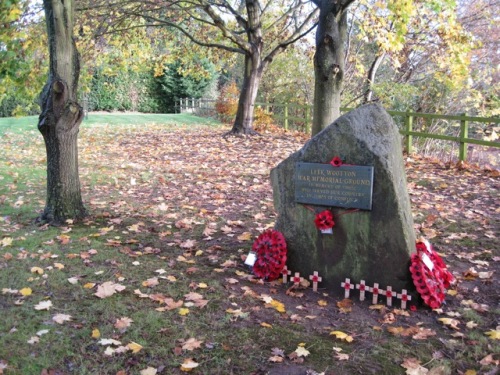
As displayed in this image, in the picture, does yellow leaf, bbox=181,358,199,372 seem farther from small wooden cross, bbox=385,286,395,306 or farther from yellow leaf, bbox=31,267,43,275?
yellow leaf, bbox=31,267,43,275

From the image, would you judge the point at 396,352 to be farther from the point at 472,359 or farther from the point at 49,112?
the point at 49,112

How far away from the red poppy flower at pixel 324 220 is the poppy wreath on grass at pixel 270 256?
0.49 meters

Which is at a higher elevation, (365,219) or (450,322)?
(365,219)

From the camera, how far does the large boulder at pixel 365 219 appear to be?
180 inches

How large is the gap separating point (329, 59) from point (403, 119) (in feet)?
38.6

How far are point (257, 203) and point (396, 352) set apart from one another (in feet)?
16.2

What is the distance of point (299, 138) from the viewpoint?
56.9 ft

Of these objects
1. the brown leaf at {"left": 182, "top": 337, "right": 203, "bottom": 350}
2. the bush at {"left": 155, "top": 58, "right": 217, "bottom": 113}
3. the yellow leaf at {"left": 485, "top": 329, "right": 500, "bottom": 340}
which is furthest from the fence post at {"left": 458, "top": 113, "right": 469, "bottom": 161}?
the bush at {"left": 155, "top": 58, "right": 217, "bottom": 113}

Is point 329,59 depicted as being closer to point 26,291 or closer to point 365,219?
point 365,219

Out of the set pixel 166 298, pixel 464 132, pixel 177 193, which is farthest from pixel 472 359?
pixel 464 132

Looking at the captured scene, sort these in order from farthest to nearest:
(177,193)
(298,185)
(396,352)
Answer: (177,193) < (298,185) < (396,352)

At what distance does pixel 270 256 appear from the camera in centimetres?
513

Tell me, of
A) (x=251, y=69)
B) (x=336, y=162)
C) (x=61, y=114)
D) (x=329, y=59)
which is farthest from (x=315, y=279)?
(x=251, y=69)

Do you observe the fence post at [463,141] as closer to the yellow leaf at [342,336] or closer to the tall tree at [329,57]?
the tall tree at [329,57]
